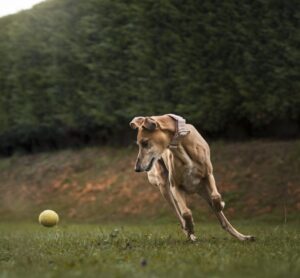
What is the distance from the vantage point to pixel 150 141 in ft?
24.2

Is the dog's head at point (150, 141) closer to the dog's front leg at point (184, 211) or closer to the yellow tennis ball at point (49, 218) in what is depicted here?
the dog's front leg at point (184, 211)

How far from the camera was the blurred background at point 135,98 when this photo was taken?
1252cm

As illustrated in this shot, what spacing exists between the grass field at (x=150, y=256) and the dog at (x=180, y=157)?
46 centimetres

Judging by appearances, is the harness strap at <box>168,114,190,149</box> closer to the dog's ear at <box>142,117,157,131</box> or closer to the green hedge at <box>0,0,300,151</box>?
the dog's ear at <box>142,117,157,131</box>

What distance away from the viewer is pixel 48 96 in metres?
17.5

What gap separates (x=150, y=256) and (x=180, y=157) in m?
1.78

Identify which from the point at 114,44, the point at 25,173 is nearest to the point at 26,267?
the point at 114,44

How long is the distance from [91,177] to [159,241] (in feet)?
25.8

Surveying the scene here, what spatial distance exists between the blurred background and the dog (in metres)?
4.21

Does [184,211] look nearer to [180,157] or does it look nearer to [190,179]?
[190,179]

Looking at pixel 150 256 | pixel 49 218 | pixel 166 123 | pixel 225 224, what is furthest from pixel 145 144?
pixel 49 218

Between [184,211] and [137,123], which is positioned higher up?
[137,123]

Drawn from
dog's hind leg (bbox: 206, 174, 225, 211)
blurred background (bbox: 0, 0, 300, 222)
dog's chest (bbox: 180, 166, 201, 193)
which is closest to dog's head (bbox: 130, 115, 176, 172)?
dog's chest (bbox: 180, 166, 201, 193)

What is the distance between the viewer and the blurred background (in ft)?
41.1
